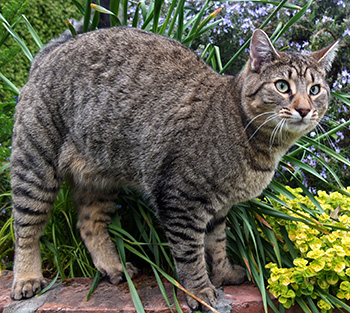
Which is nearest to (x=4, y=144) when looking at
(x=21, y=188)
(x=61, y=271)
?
(x=21, y=188)

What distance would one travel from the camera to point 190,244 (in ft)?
7.66

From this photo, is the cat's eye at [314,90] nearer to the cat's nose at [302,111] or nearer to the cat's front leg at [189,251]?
the cat's nose at [302,111]

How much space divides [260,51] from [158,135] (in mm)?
732

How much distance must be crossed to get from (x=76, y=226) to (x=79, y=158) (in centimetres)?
56

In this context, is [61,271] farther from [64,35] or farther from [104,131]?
[64,35]

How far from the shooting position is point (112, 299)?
8.07ft

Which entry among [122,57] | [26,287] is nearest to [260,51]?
[122,57]

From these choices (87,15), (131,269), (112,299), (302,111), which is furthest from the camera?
(87,15)

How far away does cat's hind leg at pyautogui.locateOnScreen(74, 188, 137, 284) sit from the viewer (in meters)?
2.68

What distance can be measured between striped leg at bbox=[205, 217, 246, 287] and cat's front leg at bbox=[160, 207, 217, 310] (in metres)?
0.19

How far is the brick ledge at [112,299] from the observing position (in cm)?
236

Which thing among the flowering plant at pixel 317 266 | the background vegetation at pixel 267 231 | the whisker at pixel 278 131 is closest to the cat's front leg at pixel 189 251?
the background vegetation at pixel 267 231

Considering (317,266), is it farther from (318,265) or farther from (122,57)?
(122,57)

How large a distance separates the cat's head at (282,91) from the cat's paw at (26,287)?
62.3 inches
